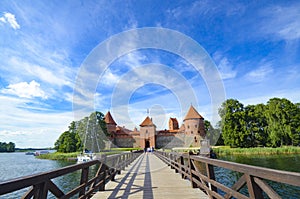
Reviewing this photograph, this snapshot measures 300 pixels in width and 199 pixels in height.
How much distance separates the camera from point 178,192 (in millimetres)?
4207

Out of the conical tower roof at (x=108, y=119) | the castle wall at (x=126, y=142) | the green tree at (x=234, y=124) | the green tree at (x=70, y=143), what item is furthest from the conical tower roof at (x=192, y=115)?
the green tree at (x=70, y=143)

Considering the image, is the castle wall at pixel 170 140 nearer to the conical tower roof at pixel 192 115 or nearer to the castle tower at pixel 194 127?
the castle tower at pixel 194 127

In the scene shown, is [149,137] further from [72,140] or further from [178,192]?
[178,192]

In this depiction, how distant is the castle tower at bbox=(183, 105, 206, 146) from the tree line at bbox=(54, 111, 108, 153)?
19.4m

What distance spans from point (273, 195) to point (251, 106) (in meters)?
40.3

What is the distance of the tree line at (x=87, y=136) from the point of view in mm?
36406

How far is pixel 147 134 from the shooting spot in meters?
49.2

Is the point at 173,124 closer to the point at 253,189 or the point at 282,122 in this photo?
the point at 282,122

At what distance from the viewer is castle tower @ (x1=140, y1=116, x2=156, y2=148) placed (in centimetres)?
4840

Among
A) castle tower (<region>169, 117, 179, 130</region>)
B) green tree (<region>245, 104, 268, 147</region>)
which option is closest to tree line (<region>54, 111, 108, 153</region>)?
green tree (<region>245, 104, 268, 147</region>)

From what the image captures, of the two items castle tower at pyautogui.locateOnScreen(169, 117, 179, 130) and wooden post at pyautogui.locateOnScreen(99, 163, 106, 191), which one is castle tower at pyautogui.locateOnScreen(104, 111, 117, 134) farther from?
wooden post at pyautogui.locateOnScreen(99, 163, 106, 191)

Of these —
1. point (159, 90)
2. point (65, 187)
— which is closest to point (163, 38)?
point (159, 90)

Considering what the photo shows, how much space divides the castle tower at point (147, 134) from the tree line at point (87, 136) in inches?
446

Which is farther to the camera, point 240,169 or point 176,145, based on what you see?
point 176,145
